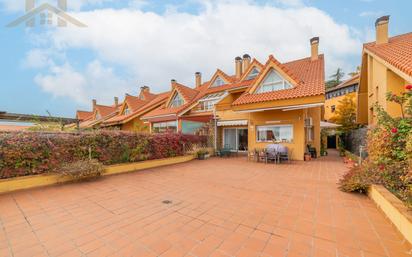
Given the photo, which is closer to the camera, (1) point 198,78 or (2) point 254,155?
(2) point 254,155

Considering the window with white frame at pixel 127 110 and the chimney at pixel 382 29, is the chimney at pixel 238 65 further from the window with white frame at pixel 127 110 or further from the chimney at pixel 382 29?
the window with white frame at pixel 127 110

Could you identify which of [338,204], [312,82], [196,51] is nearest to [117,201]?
[338,204]

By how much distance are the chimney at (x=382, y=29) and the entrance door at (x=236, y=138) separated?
14401mm

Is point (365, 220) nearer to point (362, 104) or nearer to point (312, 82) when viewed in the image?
point (312, 82)

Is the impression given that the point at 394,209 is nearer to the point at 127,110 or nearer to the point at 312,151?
the point at 312,151

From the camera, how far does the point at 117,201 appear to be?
6.31 metres

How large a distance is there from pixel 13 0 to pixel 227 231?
16.5 metres

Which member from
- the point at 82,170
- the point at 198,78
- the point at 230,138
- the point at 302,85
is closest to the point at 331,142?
the point at 230,138

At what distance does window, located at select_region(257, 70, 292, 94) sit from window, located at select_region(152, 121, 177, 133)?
12.3 meters

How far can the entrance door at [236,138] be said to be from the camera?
21.6 metres

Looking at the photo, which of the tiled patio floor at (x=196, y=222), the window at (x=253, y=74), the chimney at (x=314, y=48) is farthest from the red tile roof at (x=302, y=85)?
the tiled patio floor at (x=196, y=222)

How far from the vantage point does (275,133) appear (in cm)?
1634

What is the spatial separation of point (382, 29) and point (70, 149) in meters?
24.9

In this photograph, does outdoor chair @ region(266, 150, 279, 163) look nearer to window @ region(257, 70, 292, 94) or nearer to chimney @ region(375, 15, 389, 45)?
window @ region(257, 70, 292, 94)
